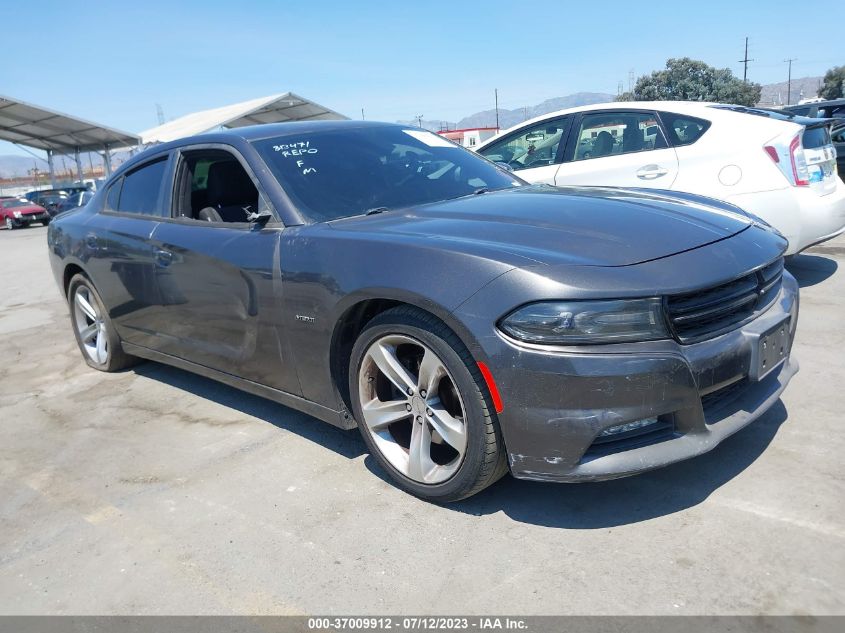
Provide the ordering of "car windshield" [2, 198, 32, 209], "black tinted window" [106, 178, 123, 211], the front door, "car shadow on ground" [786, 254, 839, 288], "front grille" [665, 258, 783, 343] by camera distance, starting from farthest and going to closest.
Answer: "car windshield" [2, 198, 32, 209], "car shadow on ground" [786, 254, 839, 288], "black tinted window" [106, 178, 123, 211], the front door, "front grille" [665, 258, 783, 343]

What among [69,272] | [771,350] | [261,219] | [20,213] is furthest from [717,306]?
[20,213]

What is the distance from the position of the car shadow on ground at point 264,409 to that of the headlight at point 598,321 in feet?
4.69

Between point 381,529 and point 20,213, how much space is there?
28906 mm

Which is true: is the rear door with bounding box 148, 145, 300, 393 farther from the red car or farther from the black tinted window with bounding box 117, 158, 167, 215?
the red car

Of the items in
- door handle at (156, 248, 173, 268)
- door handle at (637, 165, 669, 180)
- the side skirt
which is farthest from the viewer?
door handle at (637, 165, 669, 180)

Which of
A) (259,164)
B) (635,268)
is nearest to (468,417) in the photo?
(635,268)

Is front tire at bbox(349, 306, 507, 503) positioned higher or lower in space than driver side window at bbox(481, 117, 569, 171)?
lower

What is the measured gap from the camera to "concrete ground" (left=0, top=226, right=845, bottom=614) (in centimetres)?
229

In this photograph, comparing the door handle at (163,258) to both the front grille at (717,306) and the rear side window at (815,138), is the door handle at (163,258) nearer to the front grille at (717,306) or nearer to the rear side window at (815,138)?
the front grille at (717,306)

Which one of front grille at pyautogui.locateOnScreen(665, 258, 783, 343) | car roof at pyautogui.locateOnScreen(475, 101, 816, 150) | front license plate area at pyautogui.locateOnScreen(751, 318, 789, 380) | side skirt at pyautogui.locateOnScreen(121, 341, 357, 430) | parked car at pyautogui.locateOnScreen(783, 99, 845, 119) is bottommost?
side skirt at pyautogui.locateOnScreen(121, 341, 357, 430)

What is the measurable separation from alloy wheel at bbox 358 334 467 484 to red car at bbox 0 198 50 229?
28577 mm

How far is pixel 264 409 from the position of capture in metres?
4.15

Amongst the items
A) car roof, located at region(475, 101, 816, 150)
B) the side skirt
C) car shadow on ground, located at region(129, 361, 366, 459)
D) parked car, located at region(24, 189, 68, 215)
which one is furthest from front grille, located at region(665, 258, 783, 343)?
parked car, located at region(24, 189, 68, 215)
